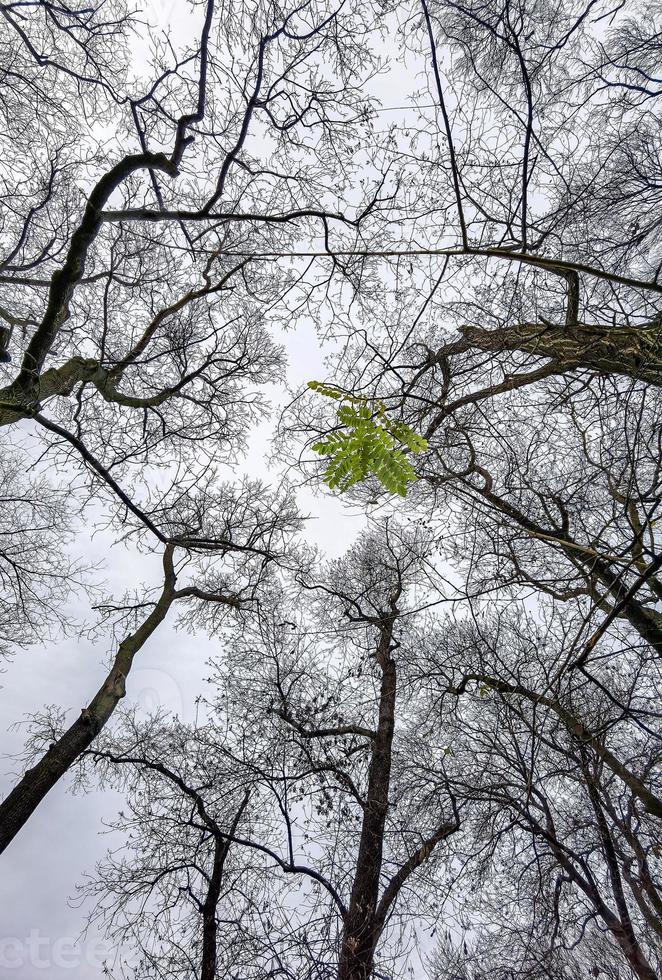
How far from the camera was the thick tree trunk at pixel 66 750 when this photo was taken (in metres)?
4.89

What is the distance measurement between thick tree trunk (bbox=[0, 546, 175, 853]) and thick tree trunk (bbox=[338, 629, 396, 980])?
3354mm

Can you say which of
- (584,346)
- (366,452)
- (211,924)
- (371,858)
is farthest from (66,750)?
(584,346)

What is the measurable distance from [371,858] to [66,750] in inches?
Result: 147

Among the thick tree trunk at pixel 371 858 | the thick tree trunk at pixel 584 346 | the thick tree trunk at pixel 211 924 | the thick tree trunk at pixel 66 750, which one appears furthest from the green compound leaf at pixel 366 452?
the thick tree trunk at pixel 211 924

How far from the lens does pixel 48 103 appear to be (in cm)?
514

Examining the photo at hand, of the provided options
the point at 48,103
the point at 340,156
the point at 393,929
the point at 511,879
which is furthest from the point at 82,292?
the point at 511,879

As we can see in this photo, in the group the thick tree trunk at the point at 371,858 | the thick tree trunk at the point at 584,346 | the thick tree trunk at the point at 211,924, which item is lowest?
the thick tree trunk at the point at 211,924

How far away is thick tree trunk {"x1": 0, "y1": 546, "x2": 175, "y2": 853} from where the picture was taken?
16.0 feet

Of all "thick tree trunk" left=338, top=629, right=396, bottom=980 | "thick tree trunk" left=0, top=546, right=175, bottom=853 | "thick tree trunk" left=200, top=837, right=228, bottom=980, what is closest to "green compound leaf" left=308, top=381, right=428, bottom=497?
"thick tree trunk" left=338, top=629, right=396, bottom=980

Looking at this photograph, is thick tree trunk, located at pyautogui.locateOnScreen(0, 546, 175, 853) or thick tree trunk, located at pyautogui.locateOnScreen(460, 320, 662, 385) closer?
thick tree trunk, located at pyautogui.locateOnScreen(460, 320, 662, 385)

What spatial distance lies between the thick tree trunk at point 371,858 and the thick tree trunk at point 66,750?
11.0 feet

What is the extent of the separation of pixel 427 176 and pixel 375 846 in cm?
715

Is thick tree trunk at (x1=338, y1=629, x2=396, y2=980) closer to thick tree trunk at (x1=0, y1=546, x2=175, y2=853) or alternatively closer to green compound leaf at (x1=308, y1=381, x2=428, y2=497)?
thick tree trunk at (x1=0, y1=546, x2=175, y2=853)

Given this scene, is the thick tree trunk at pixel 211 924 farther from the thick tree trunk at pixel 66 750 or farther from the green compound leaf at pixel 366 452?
the green compound leaf at pixel 366 452
